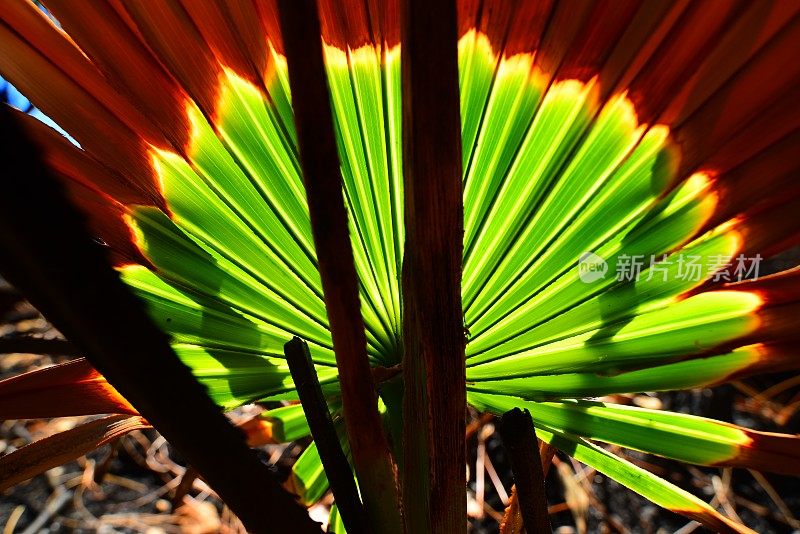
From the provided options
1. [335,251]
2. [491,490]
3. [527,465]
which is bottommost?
[491,490]

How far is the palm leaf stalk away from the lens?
1.28 ft

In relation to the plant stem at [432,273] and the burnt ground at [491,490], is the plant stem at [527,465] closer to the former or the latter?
the plant stem at [432,273]

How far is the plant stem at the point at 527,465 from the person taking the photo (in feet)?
1.15

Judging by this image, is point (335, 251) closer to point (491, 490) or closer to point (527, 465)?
point (527, 465)

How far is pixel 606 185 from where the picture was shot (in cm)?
47

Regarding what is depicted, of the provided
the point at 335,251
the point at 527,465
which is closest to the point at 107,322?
the point at 335,251

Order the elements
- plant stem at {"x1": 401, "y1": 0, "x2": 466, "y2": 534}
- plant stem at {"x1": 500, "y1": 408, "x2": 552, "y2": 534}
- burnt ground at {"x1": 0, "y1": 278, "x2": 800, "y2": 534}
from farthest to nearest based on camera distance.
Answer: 1. burnt ground at {"x1": 0, "y1": 278, "x2": 800, "y2": 534}
2. plant stem at {"x1": 500, "y1": 408, "x2": 552, "y2": 534}
3. plant stem at {"x1": 401, "y1": 0, "x2": 466, "y2": 534}

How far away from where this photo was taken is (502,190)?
1.62 ft

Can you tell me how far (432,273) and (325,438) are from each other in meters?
0.13

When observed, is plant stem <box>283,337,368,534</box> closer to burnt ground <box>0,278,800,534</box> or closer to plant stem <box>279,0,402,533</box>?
plant stem <box>279,0,402,533</box>

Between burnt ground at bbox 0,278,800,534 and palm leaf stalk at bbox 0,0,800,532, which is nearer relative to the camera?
palm leaf stalk at bbox 0,0,800,532

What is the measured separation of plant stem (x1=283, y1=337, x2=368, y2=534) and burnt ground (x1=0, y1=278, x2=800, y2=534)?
3.31 ft

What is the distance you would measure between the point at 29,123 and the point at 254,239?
0.17 m

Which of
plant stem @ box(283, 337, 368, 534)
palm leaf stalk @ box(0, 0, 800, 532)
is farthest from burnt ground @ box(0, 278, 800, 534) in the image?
plant stem @ box(283, 337, 368, 534)
